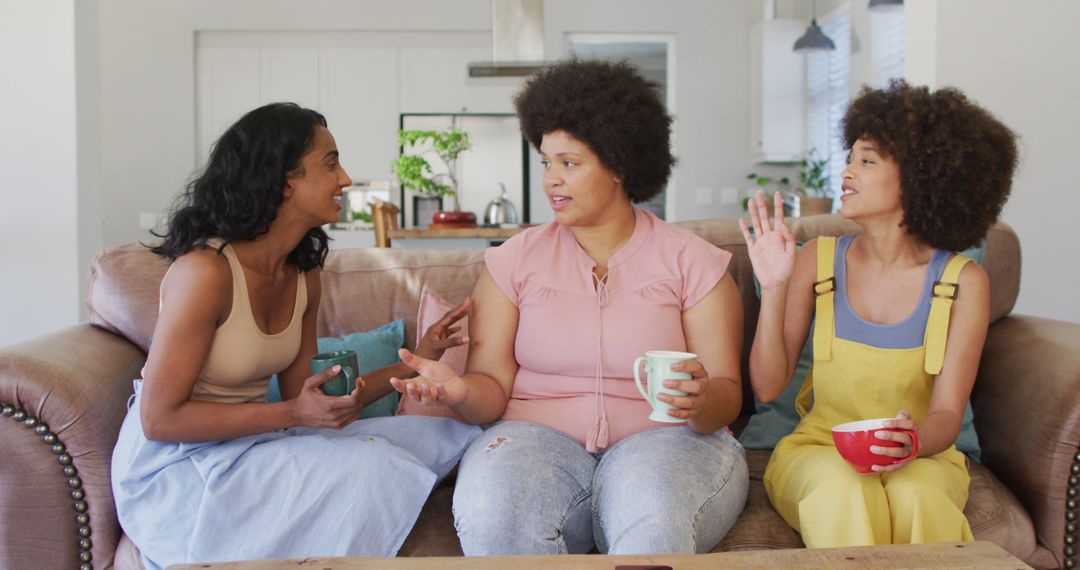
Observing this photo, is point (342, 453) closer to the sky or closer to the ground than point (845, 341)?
closer to the ground

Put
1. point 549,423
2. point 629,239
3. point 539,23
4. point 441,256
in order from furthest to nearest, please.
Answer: point 539,23 < point 441,256 < point 629,239 < point 549,423

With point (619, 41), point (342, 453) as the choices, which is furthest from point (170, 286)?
point (619, 41)

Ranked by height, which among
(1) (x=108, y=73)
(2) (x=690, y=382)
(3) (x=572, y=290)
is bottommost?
(2) (x=690, y=382)

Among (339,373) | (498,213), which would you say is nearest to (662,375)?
(339,373)

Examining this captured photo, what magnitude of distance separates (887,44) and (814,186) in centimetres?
111

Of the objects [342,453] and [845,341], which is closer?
[342,453]

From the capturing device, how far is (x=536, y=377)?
1740 mm

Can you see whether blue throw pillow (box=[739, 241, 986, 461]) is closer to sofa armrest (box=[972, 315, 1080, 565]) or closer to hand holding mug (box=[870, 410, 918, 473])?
sofa armrest (box=[972, 315, 1080, 565])

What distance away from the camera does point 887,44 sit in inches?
212

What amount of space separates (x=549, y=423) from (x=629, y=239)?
0.40 metres

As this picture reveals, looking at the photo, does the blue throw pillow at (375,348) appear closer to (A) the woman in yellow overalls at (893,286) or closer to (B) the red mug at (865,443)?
(A) the woman in yellow overalls at (893,286)

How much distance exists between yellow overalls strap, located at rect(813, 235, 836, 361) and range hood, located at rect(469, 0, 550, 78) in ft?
13.3

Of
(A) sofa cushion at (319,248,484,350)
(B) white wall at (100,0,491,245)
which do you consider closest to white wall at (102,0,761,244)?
(B) white wall at (100,0,491,245)

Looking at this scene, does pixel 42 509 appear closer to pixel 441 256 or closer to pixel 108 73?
pixel 441 256
